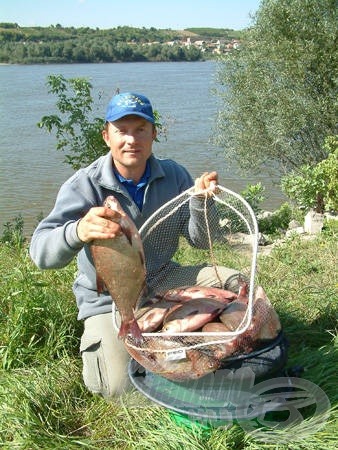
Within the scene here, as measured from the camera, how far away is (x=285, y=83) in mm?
12758

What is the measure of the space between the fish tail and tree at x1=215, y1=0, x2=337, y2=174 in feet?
31.1

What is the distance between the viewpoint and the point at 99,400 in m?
3.46

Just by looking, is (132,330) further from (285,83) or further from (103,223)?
(285,83)

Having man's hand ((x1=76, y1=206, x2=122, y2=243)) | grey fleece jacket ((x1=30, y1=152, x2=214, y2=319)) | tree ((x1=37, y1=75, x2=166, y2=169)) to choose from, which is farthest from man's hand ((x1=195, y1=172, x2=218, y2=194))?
tree ((x1=37, y1=75, x2=166, y2=169))

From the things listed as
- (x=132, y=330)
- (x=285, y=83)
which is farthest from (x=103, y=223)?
(x=285, y=83)

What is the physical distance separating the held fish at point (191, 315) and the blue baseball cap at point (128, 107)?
120 cm

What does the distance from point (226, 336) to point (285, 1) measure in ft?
35.9

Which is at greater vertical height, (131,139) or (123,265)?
(131,139)

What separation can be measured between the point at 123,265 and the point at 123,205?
103cm

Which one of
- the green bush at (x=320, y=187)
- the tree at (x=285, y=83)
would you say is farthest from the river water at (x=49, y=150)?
the green bush at (x=320, y=187)

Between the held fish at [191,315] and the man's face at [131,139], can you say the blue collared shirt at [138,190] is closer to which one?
the man's face at [131,139]

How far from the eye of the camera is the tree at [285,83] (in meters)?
12.0

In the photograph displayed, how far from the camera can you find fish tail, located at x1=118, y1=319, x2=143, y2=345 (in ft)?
9.41

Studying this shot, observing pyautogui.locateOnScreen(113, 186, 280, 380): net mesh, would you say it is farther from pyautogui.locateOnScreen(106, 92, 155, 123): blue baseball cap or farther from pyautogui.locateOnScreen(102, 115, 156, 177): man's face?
pyautogui.locateOnScreen(106, 92, 155, 123): blue baseball cap
